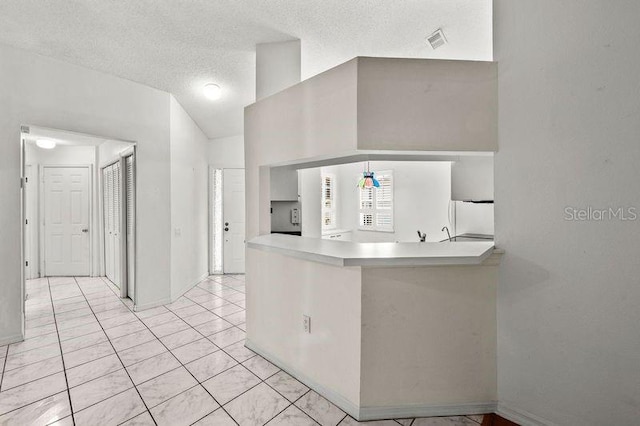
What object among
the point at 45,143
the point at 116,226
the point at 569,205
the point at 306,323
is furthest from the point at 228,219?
the point at 569,205

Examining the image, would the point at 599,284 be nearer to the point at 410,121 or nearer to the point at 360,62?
the point at 410,121

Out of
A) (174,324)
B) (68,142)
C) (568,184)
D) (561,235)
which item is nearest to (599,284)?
(561,235)

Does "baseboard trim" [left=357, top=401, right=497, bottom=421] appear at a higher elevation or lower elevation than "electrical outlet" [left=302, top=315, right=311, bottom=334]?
lower

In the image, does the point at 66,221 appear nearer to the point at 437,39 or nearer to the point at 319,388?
the point at 319,388

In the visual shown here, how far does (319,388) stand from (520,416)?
1.28m

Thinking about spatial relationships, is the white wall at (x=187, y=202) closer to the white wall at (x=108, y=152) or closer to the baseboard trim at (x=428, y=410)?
the white wall at (x=108, y=152)

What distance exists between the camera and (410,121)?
197 cm

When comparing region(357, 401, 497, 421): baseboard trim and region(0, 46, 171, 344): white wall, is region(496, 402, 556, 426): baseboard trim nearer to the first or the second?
region(357, 401, 497, 421): baseboard trim

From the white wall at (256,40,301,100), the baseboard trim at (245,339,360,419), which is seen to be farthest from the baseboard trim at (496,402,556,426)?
the white wall at (256,40,301,100)

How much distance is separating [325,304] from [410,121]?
137 cm

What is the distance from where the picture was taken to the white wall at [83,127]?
Result: 283 cm

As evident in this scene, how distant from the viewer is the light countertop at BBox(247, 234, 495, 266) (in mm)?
1749

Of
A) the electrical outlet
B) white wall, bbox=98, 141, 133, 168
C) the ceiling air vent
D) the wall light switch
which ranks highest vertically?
the ceiling air vent

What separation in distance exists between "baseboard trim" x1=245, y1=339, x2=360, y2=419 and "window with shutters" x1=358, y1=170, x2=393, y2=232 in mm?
3736
